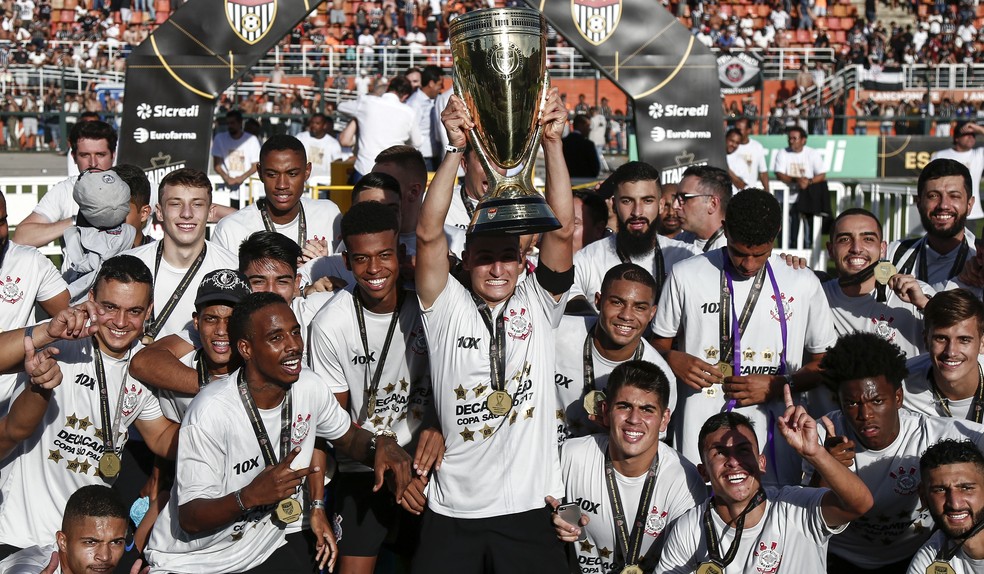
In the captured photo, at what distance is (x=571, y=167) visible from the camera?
14.3m

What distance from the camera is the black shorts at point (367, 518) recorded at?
5520 mm

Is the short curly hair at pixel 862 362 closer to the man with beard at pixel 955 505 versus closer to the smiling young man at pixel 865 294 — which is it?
the man with beard at pixel 955 505

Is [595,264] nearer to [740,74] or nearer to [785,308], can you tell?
[785,308]

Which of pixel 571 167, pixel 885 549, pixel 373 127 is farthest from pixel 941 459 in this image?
pixel 571 167

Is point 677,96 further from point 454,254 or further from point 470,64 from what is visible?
point 470,64

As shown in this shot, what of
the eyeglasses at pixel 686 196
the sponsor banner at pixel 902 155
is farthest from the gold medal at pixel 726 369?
the sponsor banner at pixel 902 155

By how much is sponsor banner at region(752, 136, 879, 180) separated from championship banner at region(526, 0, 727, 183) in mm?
13903

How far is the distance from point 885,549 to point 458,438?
6.91 ft

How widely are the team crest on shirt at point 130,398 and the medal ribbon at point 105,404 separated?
1 centimetres

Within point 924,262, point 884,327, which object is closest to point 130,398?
point 884,327

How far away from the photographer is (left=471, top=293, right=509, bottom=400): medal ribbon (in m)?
4.99

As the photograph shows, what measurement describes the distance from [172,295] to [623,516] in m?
2.57

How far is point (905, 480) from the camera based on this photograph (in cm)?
534

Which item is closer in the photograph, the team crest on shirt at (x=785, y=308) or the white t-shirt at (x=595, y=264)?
the team crest on shirt at (x=785, y=308)
